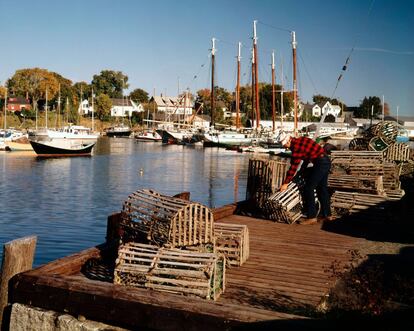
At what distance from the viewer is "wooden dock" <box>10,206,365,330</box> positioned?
549 centimetres

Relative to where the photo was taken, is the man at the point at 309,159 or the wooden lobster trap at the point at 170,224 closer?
the wooden lobster trap at the point at 170,224

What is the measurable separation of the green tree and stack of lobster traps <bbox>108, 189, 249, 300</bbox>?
458ft

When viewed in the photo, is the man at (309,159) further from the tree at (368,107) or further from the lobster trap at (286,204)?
the tree at (368,107)

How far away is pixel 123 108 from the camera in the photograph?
164 meters

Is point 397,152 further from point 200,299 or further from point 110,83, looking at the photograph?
point 110,83

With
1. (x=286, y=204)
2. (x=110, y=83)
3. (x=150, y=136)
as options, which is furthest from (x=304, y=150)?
(x=110, y=83)

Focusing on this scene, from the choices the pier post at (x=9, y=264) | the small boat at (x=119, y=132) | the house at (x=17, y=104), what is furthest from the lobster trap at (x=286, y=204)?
the house at (x=17, y=104)

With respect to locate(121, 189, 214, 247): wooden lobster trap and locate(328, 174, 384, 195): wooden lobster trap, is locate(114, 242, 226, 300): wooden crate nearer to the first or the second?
locate(121, 189, 214, 247): wooden lobster trap

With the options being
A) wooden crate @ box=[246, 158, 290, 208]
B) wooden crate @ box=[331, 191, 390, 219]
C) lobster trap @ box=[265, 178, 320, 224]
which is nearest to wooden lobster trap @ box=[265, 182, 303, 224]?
lobster trap @ box=[265, 178, 320, 224]

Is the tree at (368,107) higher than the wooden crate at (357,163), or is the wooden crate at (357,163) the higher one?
the tree at (368,107)

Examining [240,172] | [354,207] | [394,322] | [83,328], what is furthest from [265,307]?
[240,172]

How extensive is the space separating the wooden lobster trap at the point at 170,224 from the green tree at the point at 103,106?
140 metres

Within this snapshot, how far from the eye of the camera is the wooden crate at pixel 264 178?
1325cm

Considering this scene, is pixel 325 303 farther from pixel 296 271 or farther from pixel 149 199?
pixel 149 199
